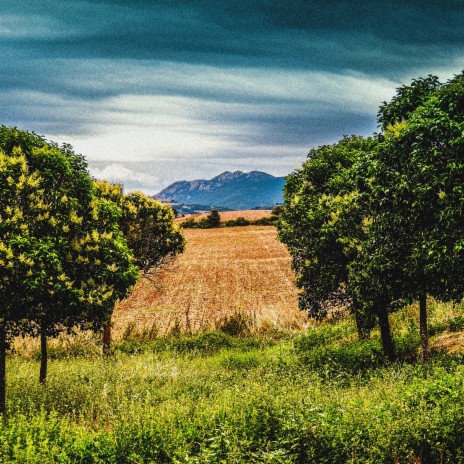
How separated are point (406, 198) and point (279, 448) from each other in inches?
314

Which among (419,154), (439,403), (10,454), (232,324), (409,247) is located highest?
(419,154)

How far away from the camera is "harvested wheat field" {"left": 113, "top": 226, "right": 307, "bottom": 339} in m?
27.9

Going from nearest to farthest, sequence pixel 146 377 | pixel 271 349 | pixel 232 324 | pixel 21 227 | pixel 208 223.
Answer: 1. pixel 21 227
2. pixel 146 377
3. pixel 271 349
4. pixel 232 324
5. pixel 208 223

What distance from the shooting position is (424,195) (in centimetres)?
1077

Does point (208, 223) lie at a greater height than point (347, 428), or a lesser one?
greater

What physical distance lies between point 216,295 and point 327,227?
20.6 metres

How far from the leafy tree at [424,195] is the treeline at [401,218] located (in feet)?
0.09

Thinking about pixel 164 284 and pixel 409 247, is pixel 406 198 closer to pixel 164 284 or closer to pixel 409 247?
pixel 409 247

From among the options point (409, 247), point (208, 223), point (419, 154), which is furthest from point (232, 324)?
point (208, 223)

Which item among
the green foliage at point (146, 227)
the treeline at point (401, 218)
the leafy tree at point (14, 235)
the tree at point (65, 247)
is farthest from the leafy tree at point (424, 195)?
the green foliage at point (146, 227)

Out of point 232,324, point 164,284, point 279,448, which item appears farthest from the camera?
point 164,284

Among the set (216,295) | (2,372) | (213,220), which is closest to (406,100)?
(2,372)

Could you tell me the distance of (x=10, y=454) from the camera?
677 centimetres

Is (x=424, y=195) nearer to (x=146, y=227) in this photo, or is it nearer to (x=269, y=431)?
(x=269, y=431)
